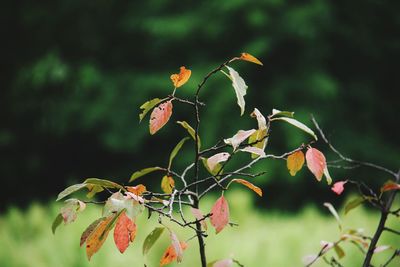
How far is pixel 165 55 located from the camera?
7246 mm

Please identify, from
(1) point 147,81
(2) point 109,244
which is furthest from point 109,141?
(2) point 109,244

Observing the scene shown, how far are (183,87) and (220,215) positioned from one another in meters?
5.99

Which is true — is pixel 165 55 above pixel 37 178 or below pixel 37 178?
above

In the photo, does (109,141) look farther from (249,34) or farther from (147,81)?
(249,34)

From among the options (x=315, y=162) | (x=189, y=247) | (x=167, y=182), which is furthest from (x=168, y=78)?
(x=315, y=162)

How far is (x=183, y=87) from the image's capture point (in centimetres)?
666

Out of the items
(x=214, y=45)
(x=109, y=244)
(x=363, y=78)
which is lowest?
(x=363, y=78)

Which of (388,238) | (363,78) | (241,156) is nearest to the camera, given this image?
(388,238)

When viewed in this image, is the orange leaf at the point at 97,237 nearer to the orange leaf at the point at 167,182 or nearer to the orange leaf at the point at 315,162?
the orange leaf at the point at 167,182

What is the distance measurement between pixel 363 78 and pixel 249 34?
5.46 feet

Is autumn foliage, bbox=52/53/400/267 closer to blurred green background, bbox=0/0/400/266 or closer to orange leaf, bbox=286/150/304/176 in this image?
orange leaf, bbox=286/150/304/176

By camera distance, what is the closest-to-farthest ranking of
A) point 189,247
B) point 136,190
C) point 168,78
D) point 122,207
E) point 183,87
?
point 122,207 < point 136,190 < point 189,247 < point 183,87 < point 168,78

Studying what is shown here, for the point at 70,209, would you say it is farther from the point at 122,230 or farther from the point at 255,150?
the point at 255,150

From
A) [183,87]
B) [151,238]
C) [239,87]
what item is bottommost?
[183,87]
